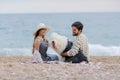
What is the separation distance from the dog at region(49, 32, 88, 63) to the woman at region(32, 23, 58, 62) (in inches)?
9.4

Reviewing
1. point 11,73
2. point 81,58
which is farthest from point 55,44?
point 11,73

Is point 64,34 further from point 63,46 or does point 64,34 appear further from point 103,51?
point 63,46

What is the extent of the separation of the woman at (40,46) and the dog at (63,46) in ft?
0.78

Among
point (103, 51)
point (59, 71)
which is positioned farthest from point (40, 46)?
point (103, 51)

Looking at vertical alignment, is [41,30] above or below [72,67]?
above

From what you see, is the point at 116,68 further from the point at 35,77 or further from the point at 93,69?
the point at 35,77

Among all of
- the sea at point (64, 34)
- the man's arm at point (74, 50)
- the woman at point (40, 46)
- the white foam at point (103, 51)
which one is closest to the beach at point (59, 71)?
the man's arm at point (74, 50)

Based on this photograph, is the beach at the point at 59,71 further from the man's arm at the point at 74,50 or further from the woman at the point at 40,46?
the woman at the point at 40,46

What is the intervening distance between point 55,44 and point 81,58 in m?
0.54

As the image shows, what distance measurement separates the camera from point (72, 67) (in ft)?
28.5

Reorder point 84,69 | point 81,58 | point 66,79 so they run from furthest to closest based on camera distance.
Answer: point 81,58 → point 84,69 → point 66,79

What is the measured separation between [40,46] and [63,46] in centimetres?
55

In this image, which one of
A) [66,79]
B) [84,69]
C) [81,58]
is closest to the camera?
[66,79]

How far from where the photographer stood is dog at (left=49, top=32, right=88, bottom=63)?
903 cm
